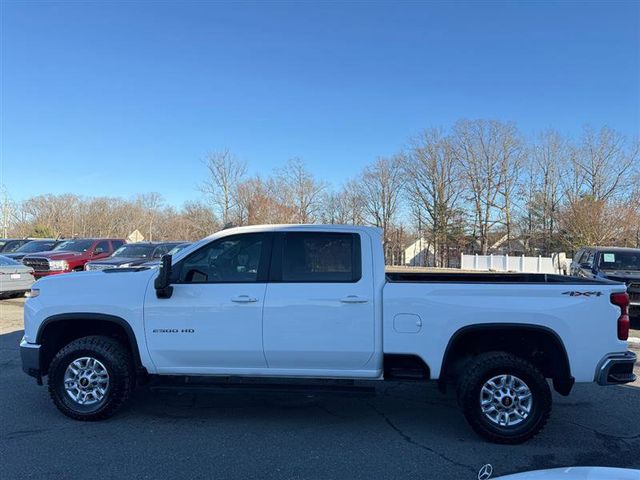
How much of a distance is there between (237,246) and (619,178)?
53.1 metres

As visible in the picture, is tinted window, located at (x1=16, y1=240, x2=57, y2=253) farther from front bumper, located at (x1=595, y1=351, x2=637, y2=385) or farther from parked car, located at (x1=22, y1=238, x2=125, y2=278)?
front bumper, located at (x1=595, y1=351, x2=637, y2=385)

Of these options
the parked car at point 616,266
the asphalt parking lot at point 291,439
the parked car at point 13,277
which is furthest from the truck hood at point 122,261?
the parked car at point 616,266

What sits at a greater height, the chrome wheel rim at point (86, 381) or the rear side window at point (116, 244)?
the rear side window at point (116, 244)

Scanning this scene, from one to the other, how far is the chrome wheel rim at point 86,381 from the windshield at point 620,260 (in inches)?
466

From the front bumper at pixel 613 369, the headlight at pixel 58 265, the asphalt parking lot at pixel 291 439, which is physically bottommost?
the asphalt parking lot at pixel 291 439

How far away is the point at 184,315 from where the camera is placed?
468 cm

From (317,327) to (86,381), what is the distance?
7.64ft

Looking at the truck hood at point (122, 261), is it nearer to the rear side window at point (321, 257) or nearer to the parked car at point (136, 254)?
the parked car at point (136, 254)

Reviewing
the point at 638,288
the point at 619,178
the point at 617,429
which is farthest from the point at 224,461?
the point at 619,178

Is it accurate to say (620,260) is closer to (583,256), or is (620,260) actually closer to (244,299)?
(583,256)

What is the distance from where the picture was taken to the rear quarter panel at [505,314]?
4379 millimetres

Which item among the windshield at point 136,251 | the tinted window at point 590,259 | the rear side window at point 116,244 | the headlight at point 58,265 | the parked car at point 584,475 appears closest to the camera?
the parked car at point 584,475

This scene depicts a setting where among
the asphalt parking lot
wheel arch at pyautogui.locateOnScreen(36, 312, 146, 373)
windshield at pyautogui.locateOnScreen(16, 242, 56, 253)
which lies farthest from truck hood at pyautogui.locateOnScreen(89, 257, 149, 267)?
wheel arch at pyautogui.locateOnScreen(36, 312, 146, 373)

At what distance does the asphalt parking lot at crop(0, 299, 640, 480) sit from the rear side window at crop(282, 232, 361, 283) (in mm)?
1377
